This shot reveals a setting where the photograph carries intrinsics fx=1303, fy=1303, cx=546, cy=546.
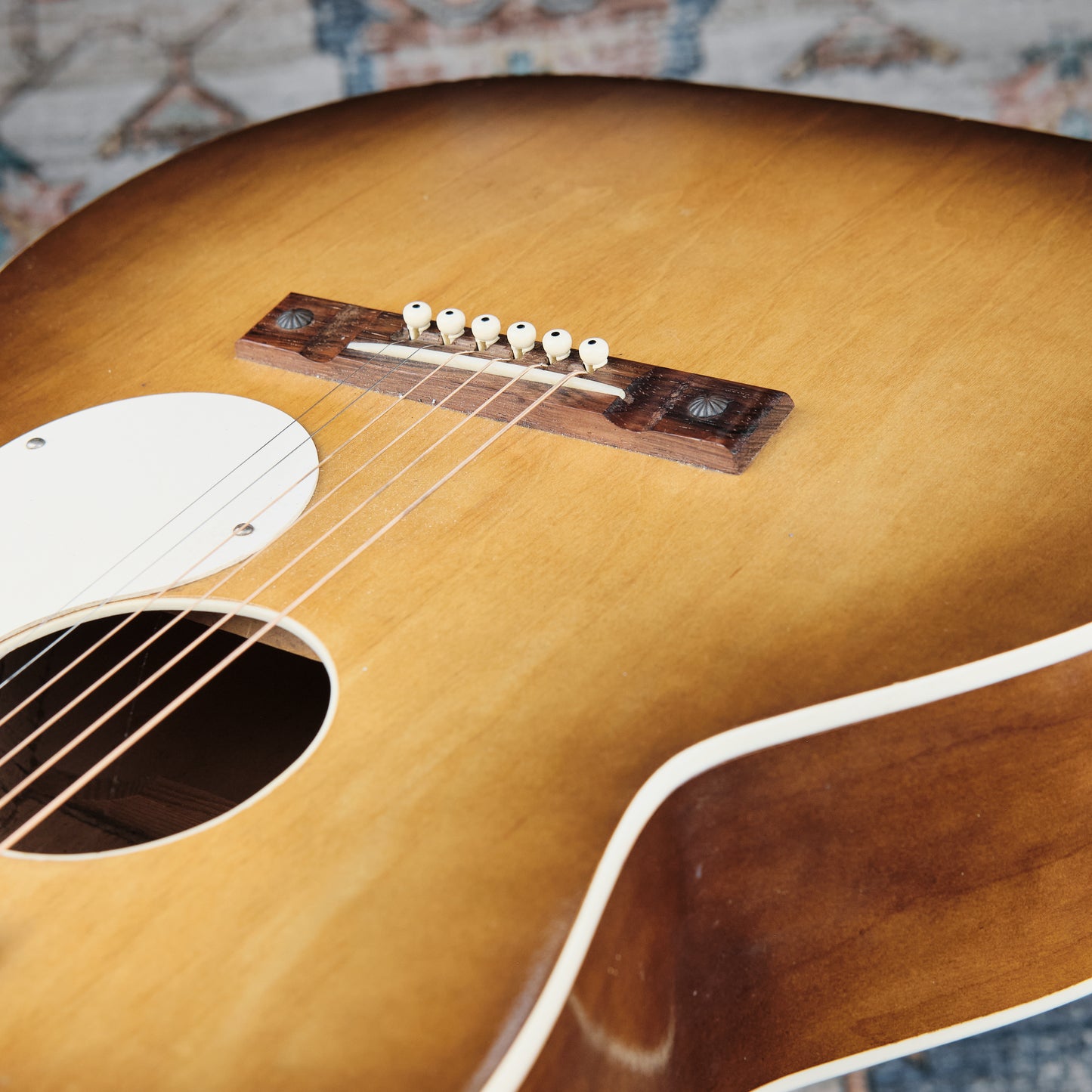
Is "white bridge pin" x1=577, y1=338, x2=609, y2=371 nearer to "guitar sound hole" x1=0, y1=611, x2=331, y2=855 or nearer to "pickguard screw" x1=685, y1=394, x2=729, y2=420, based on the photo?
"pickguard screw" x1=685, y1=394, x2=729, y2=420

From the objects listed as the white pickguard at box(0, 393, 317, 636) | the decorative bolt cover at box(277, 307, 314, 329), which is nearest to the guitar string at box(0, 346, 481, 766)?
the white pickguard at box(0, 393, 317, 636)

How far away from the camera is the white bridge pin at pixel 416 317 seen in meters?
0.97

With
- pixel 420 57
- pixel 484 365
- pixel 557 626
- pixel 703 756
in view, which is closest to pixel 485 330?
pixel 484 365

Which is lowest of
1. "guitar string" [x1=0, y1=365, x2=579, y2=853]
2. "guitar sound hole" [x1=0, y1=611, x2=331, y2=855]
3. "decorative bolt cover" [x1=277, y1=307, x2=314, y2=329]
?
"guitar sound hole" [x1=0, y1=611, x2=331, y2=855]

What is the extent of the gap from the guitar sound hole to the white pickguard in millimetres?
50

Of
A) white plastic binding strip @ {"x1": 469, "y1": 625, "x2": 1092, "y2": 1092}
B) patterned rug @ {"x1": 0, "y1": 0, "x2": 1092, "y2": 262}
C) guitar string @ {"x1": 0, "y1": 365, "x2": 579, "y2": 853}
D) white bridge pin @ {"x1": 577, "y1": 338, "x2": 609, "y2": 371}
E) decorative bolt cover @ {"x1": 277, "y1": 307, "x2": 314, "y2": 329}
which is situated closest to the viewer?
white plastic binding strip @ {"x1": 469, "y1": 625, "x2": 1092, "y2": 1092}

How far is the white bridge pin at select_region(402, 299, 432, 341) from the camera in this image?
3.18 ft

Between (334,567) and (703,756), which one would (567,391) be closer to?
(334,567)

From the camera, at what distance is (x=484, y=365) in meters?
0.95

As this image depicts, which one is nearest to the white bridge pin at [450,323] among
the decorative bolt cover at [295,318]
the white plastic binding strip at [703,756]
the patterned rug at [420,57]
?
the decorative bolt cover at [295,318]

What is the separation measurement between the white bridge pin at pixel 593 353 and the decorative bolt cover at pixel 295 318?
0.79 ft

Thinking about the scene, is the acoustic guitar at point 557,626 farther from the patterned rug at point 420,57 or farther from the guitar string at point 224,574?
the patterned rug at point 420,57

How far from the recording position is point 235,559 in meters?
0.81

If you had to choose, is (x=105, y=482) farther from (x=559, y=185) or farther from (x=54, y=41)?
(x=54, y=41)
